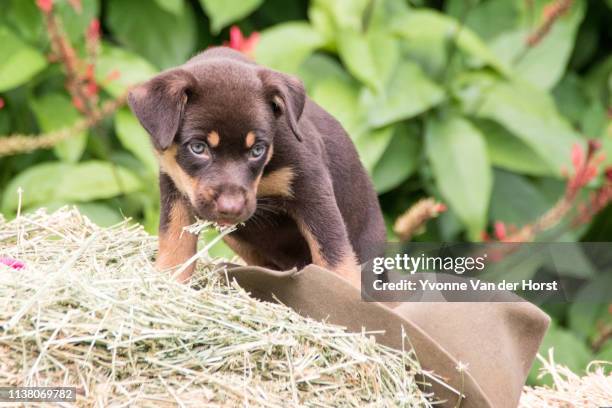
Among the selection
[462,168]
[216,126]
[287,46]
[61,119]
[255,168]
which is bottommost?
[61,119]

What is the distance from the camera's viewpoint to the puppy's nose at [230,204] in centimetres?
321

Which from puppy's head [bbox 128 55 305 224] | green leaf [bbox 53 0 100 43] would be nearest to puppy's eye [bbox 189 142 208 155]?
puppy's head [bbox 128 55 305 224]

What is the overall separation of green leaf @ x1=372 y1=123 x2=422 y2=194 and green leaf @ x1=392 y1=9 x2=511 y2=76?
1.63 feet

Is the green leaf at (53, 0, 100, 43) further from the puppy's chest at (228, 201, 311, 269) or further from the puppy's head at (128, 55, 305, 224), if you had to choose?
the puppy's head at (128, 55, 305, 224)

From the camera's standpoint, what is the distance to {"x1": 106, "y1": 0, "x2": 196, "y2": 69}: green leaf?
19.2 ft

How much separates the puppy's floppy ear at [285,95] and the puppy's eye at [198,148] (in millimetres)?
270

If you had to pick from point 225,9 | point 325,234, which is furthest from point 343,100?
point 325,234

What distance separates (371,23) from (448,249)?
1803 mm

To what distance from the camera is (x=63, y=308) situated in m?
2.71

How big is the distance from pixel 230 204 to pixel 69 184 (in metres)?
2.29

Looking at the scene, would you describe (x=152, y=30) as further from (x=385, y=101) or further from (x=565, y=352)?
(x=565, y=352)

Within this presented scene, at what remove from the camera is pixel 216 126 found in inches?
130

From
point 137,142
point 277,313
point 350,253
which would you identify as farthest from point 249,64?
point 137,142

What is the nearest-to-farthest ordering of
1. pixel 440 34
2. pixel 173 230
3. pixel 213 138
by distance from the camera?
pixel 213 138 → pixel 173 230 → pixel 440 34
